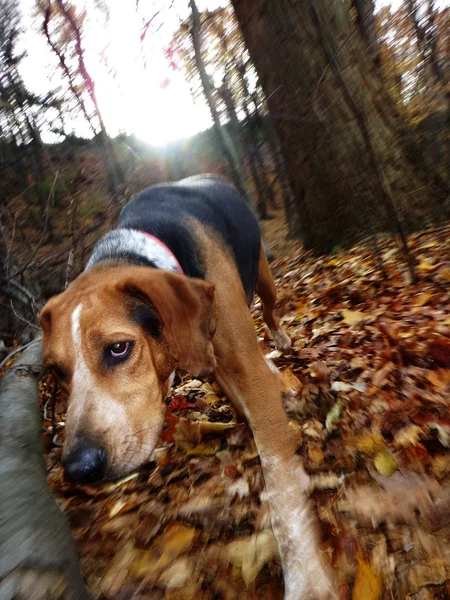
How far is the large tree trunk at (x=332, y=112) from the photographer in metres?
5.74

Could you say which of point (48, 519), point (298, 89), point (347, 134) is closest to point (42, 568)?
point (48, 519)

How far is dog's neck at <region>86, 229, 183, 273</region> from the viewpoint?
8.98ft

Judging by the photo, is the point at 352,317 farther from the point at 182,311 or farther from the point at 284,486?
the point at 182,311

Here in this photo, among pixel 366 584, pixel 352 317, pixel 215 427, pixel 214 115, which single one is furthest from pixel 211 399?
pixel 214 115

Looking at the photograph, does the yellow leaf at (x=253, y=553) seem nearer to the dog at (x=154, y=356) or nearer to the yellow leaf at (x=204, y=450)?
the dog at (x=154, y=356)

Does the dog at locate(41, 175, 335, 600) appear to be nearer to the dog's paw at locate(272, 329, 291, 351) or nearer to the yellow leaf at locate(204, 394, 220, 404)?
the yellow leaf at locate(204, 394, 220, 404)

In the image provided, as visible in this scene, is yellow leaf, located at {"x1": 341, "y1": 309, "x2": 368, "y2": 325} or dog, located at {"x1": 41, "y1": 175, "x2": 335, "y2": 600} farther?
yellow leaf, located at {"x1": 341, "y1": 309, "x2": 368, "y2": 325}

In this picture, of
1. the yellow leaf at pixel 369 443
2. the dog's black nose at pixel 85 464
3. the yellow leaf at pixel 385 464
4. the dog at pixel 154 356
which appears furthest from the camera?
the yellow leaf at pixel 369 443

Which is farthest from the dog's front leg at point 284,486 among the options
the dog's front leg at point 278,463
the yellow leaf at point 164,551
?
the yellow leaf at point 164,551

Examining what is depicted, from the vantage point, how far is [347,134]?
5762mm

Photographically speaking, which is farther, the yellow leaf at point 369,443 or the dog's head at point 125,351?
the yellow leaf at point 369,443

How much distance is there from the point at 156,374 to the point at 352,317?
2.56 meters

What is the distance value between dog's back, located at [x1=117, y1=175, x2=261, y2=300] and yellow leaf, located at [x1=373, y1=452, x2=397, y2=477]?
1490 mm

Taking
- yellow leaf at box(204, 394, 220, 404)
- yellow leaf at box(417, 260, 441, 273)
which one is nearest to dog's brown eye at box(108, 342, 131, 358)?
yellow leaf at box(204, 394, 220, 404)
